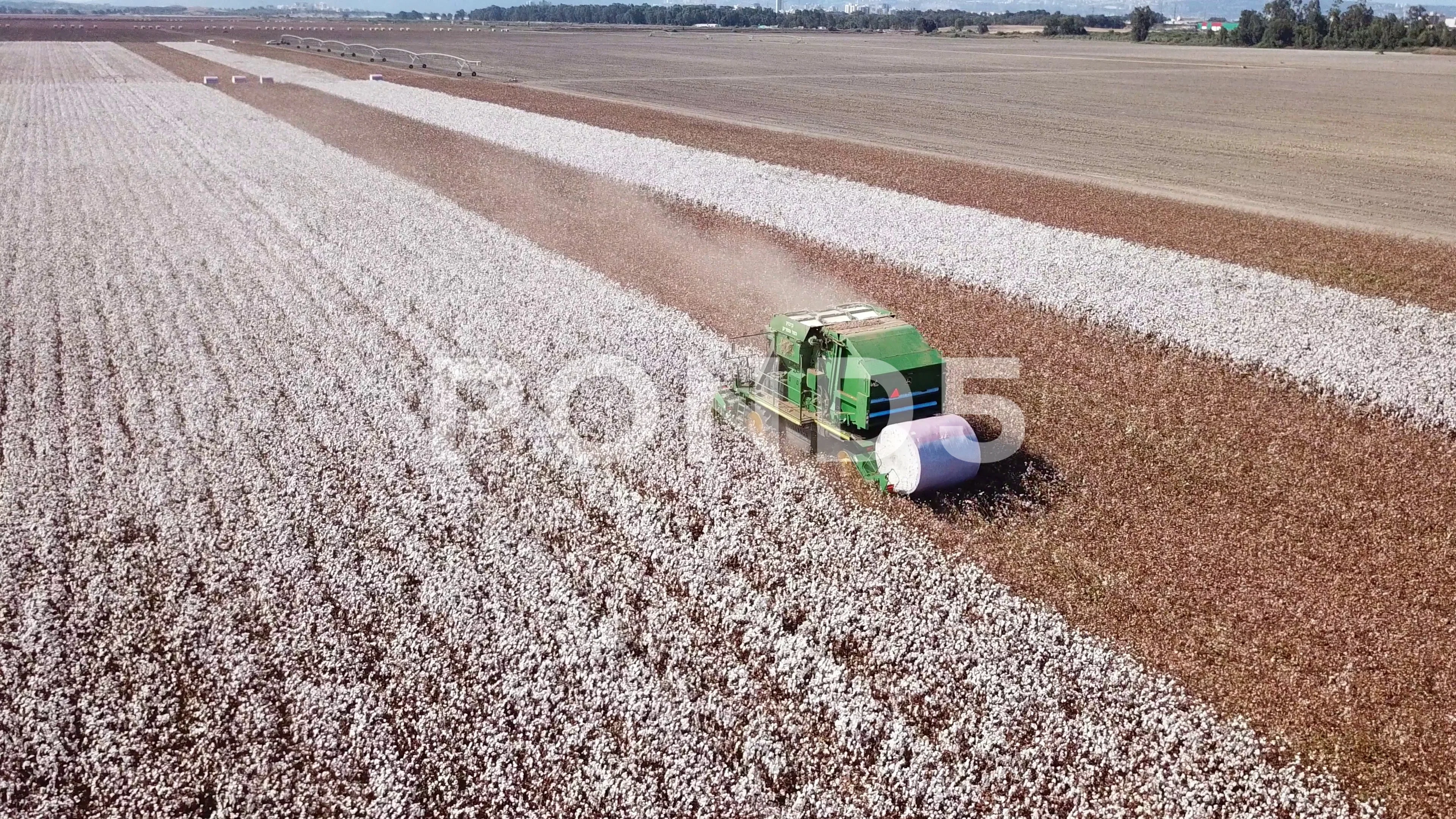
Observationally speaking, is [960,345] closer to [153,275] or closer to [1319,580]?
[1319,580]

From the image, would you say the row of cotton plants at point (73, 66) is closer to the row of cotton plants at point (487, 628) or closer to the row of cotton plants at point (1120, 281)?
the row of cotton plants at point (1120, 281)

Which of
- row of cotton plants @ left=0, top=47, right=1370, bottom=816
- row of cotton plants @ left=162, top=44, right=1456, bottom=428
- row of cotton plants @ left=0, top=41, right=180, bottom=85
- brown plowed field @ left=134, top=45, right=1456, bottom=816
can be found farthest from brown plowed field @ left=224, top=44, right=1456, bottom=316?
row of cotton plants @ left=0, top=41, right=180, bottom=85

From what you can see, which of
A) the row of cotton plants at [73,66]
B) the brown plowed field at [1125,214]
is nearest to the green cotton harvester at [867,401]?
the brown plowed field at [1125,214]

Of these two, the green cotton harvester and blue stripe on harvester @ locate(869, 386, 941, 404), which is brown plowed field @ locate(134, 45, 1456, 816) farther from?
blue stripe on harvester @ locate(869, 386, 941, 404)

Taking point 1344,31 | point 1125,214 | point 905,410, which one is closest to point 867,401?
point 905,410

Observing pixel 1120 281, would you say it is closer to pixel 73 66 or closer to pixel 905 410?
pixel 905 410

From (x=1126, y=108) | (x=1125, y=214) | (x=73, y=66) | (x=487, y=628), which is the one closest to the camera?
→ (x=487, y=628)

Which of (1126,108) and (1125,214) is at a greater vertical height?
(1126,108)

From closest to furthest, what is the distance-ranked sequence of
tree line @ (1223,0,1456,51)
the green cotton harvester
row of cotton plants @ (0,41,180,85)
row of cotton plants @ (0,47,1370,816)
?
row of cotton plants @ (0,47,1370,816) < the green cotton harvester < row of cotton plants @ (0,41,180,85) < tree line @ (1223,0,1456,51)
